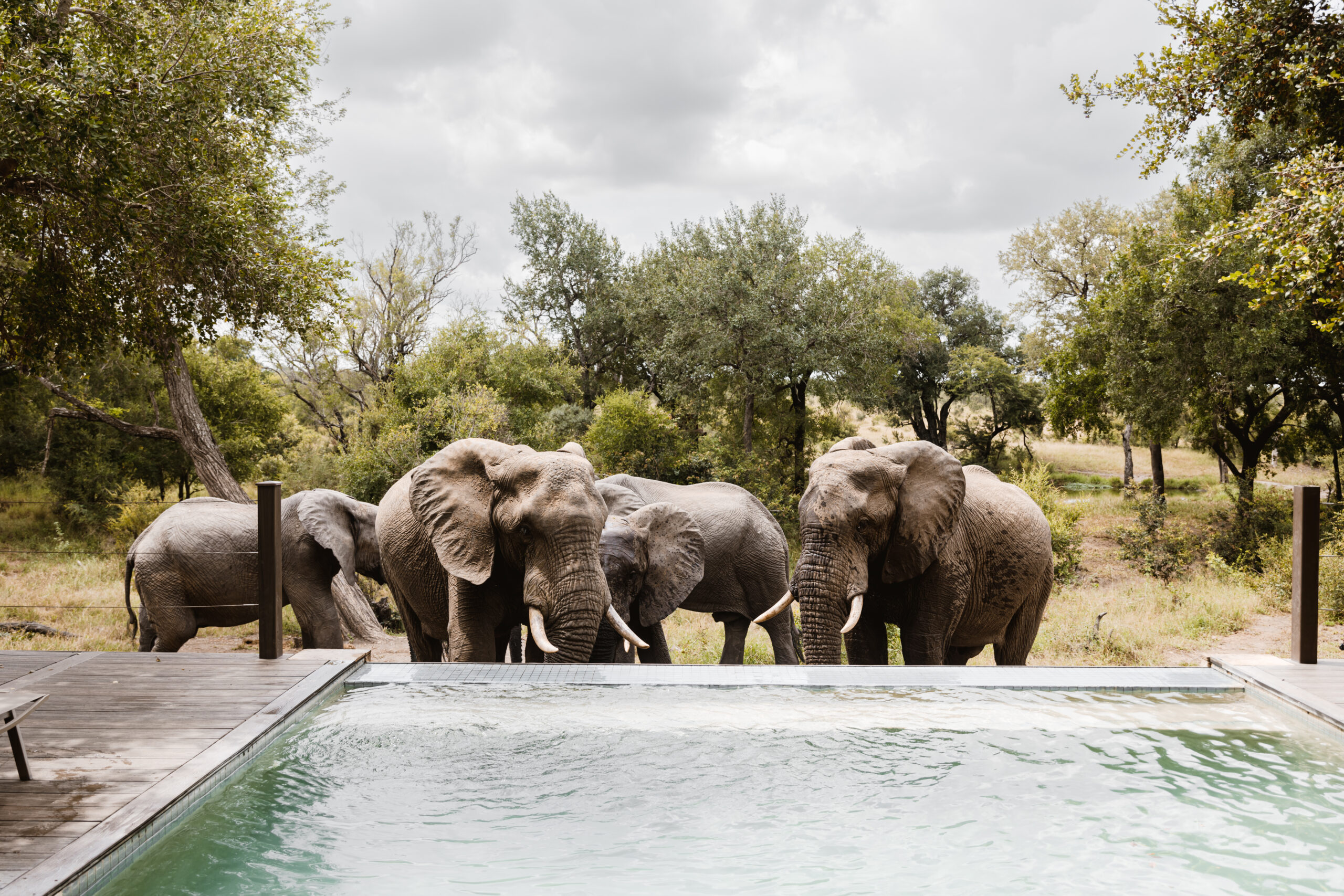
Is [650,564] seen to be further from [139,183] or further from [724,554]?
[139,183]

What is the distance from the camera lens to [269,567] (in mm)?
6191

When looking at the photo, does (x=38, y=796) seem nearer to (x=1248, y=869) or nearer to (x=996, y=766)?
(x=996, y=766)

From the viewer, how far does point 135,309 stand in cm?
906

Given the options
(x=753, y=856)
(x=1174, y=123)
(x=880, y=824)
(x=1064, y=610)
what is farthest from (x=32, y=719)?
(x=1064, y=610)

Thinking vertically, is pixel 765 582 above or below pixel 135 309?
below

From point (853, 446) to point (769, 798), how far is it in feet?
10.1

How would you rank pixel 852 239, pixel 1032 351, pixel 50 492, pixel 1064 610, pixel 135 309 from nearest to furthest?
pixel 135 309 < pixel 1064 610 < pixel 50 492 < pixel 852 239 < pixel 1032 351

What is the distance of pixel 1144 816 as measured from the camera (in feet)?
14.8

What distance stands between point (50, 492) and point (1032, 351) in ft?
104

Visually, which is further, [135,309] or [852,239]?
[852,239]

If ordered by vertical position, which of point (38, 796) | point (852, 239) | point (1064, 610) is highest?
point (852, 239)

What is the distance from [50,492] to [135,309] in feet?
60.4

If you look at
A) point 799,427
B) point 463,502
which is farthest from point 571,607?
point 799,427

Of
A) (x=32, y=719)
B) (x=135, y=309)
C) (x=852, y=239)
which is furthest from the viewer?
(x=852, y=239)
